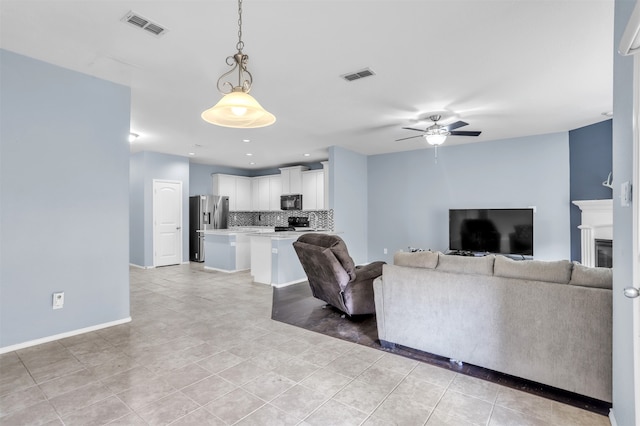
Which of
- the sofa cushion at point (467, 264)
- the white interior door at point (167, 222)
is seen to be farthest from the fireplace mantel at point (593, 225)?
the white interior door at point (167, 222)

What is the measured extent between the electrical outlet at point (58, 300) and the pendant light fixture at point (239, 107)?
8.18 ft

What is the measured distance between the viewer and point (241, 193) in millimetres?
9336

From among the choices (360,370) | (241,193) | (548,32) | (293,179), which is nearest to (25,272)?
(360,370)

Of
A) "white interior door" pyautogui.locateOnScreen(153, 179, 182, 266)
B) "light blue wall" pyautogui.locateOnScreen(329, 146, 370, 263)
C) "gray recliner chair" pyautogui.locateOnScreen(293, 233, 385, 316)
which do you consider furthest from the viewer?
"white interior door" pyautogui.locateOnScreen(153, 179, 182, 266)

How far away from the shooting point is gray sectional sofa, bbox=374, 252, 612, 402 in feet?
6.71

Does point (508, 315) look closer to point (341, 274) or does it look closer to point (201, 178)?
point (341, 274)

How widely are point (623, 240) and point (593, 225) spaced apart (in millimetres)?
4209

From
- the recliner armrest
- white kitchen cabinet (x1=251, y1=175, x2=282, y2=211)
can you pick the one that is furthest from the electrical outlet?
white kitchen cabinet (x1=251, y1=175, x2=282, y2=211)

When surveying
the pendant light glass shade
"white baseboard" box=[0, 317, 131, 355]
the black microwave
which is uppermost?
the pendant light glass shade

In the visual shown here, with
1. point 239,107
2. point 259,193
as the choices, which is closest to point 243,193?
→ point 259,193

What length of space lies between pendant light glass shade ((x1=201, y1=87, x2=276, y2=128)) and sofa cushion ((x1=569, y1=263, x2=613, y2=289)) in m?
2.34

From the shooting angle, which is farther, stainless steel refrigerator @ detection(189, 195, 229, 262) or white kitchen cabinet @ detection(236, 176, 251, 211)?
white kitchen cabinet @ detection(236, 176, 251, 211)

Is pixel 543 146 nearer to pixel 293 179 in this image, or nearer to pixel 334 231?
pixel 334 231

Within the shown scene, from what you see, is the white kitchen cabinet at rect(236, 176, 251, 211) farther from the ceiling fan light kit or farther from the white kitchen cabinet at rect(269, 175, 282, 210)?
the ceiling fan light kit
